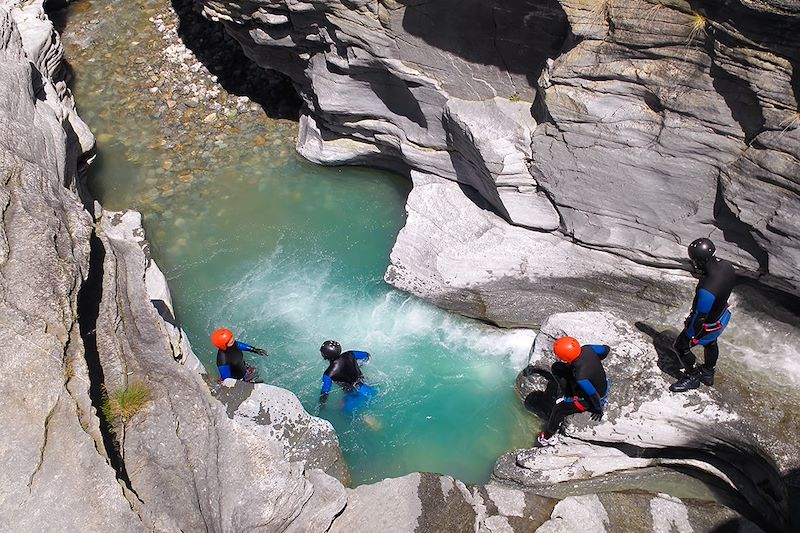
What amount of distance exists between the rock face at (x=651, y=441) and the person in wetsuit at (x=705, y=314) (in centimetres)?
23

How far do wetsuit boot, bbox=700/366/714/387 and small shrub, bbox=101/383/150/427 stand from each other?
22.2 feet

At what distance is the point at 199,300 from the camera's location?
36.4 ft

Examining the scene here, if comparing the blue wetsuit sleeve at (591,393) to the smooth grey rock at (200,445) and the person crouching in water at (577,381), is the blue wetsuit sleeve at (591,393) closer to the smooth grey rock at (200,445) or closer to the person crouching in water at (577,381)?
the person crouching in water at (577,381)

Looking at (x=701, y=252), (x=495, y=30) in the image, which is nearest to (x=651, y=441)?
(x=701, y=252)

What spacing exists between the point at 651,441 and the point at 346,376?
13.4ft

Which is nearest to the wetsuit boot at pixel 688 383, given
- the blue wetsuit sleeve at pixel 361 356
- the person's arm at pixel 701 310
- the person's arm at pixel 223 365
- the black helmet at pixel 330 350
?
the person's arm at pixel 701 310

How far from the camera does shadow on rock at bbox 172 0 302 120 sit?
1419cm

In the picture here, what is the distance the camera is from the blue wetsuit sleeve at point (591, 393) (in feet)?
25.7

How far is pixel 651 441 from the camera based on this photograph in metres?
8.52

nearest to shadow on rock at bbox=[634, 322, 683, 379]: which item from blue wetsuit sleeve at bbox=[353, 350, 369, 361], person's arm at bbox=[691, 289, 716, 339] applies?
person's arm at bbox=[691, 289, 716, 339]

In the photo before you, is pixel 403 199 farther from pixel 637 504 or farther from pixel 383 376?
pixel 637 504

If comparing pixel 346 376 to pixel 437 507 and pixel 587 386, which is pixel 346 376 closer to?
pixel 437 507

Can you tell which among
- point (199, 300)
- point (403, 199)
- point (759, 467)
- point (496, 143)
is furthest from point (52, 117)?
point (759, 467)

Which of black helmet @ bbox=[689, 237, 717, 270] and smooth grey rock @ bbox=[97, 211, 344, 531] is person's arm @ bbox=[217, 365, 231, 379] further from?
black helmet @ bbox=[689, 237, 717, 270]
